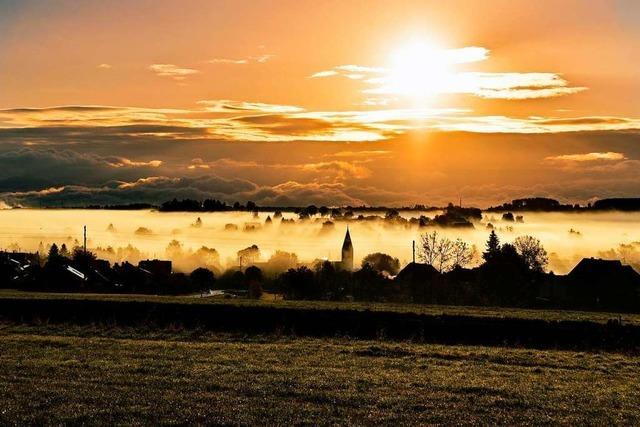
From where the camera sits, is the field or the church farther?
the church

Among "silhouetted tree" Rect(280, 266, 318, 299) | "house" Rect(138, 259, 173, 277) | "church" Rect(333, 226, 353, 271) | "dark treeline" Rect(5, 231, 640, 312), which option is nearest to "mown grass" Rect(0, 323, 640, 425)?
"dark treeline" Rect(5, 231, 640, 312)

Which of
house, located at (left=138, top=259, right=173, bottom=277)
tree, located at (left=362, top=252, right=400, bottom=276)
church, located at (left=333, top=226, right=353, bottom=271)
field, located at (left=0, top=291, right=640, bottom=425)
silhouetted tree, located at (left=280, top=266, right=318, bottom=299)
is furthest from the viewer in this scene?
church, located at (left=333, top=226, right=353, bottom=271)

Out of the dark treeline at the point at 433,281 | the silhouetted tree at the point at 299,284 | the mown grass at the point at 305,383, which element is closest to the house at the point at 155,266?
the dark treeline at the point at 433,281

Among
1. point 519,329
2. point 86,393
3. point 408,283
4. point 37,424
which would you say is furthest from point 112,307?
point 408,283

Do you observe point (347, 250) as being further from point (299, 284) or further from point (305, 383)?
point (305, 383)

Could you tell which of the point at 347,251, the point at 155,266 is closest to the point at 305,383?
the point at 155,266

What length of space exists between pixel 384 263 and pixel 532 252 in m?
27.1

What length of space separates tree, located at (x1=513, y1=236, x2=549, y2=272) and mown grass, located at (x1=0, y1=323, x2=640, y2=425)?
2667 inches

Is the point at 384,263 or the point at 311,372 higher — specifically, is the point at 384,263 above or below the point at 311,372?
below

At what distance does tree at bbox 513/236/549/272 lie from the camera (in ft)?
321

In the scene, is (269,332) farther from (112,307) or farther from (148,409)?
(148,409)

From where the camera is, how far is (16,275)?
10419 centimetres

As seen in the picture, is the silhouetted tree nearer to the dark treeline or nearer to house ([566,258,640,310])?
the dark treeline

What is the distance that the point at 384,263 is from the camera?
119625mm
